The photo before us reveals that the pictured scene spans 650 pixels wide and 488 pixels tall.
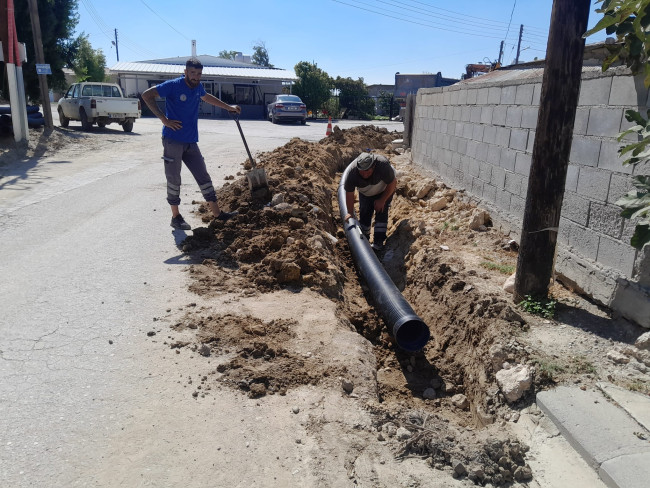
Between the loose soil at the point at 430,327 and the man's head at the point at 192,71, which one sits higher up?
the man's head at the point at 192,71

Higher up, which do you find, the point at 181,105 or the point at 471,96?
the point at 471,96

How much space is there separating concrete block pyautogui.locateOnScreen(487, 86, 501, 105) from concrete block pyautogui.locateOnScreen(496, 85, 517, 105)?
10 centimetres

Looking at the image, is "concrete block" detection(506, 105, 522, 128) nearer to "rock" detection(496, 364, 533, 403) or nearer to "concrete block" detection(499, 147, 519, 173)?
"concrete block" detection(499, 147, 519, 173)

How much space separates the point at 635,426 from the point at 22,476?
132 inches

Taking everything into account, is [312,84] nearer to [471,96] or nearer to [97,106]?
[97,106]

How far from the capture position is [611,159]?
440cm

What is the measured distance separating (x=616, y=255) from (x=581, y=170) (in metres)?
0.94

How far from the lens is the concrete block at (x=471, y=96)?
25.7 feet

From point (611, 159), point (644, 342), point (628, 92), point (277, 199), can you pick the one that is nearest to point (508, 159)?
point (611, 159)

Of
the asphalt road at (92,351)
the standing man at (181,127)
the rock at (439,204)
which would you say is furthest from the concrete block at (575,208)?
the standing man at (181,127)

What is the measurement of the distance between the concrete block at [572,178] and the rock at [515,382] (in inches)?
79.7

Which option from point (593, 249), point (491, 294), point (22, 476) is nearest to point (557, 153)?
point (593, 249)

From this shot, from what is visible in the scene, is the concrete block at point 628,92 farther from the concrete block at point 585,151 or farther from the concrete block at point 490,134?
the concrete block at point 490,134

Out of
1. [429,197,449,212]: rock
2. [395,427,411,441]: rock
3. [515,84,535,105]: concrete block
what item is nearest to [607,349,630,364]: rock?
[395,427,411,441]: rock
